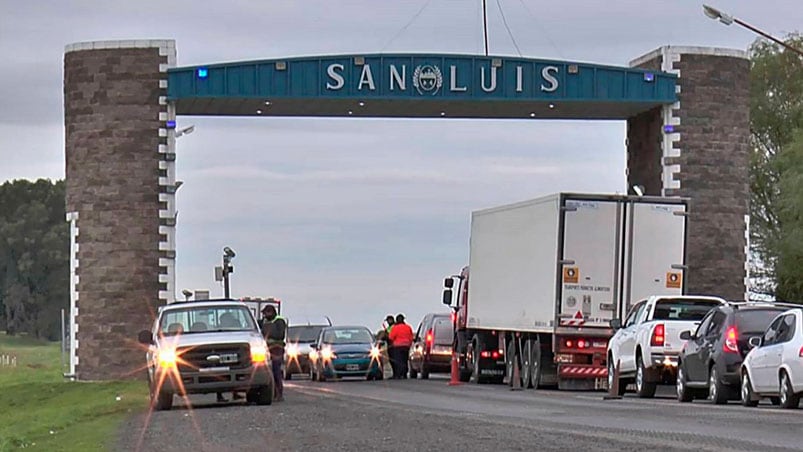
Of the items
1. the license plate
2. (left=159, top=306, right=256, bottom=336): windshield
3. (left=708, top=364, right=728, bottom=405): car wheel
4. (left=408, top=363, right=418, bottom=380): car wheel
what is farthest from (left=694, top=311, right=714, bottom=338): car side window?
(left=408, top=363, right=418, bottom=380): car wheel

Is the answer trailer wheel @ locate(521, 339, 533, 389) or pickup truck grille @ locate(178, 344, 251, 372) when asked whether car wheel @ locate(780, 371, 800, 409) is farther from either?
trailer wheel @ locate(521, 339, 533, 389)

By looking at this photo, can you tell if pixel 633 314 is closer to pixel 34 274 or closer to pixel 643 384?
pixel 643 384

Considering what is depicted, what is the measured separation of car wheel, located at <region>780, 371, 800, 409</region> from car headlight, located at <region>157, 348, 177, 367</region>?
31.5 feet

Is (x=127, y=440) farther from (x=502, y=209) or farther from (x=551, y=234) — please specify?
(x=502, y=209)

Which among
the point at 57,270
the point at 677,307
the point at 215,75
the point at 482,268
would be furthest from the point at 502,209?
the point at 57,270

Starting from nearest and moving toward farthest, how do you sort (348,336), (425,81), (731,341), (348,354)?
(731,341), (348,354), (348,336), (425,81)

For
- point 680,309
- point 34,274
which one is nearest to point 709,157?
point 680,309

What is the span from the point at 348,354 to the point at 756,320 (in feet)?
66.5

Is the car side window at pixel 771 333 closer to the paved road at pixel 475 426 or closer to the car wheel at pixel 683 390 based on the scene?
the paved road at pixel 475 426

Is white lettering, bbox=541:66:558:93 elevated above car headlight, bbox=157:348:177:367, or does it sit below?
above

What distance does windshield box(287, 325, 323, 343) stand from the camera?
55281 millimetres

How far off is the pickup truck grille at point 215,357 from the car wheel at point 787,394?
8.45m

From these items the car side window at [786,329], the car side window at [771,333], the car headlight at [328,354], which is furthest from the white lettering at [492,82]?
the car side window at [786,329]

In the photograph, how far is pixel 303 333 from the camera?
5584 centimetres
